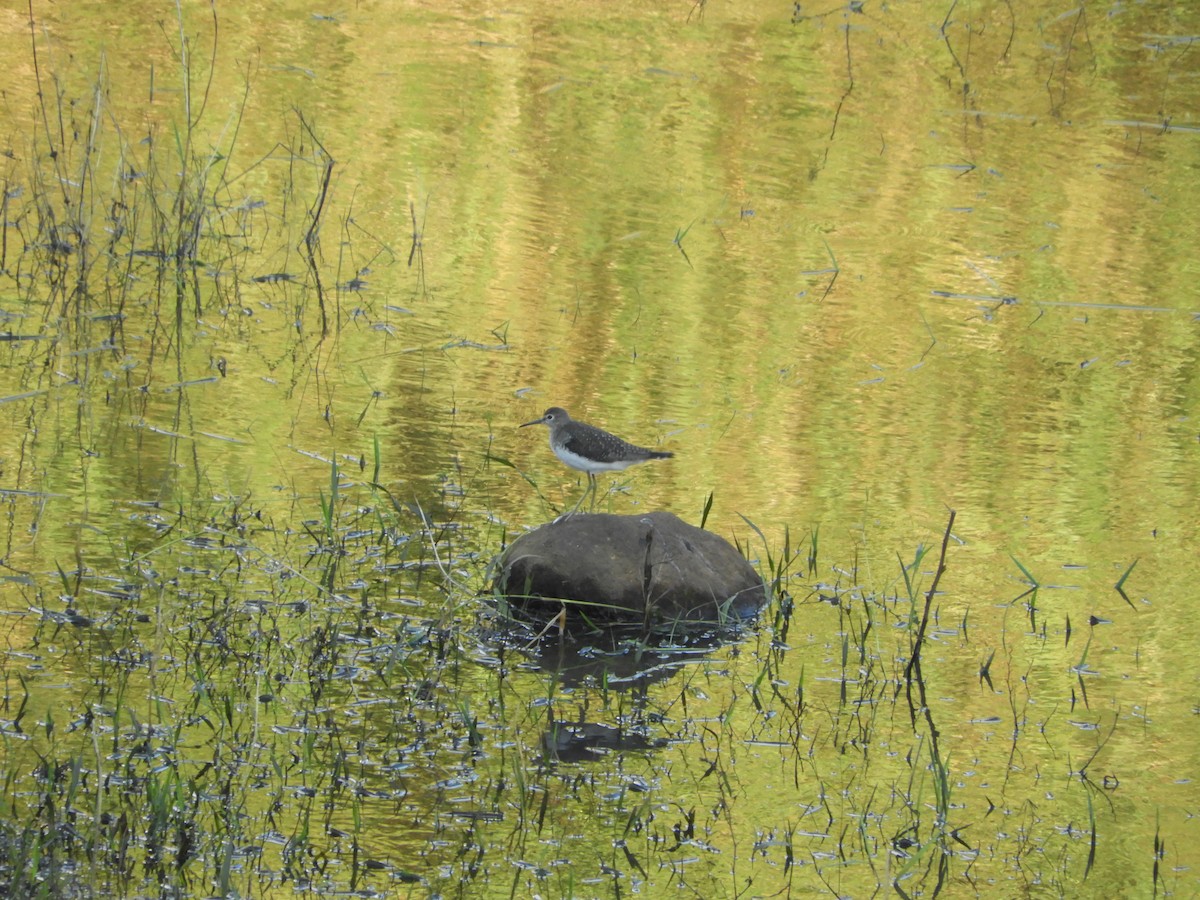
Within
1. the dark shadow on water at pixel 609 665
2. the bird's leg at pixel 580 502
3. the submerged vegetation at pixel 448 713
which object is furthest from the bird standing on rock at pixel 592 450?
the dark shadow on water at pixel 609 665

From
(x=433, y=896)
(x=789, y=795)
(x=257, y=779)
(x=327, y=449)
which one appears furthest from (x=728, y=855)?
(x=327, y=449)

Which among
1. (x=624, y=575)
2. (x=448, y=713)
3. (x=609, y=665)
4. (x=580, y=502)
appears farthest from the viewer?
(x=580, y=502)

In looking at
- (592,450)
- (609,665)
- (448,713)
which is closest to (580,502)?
(592,450)

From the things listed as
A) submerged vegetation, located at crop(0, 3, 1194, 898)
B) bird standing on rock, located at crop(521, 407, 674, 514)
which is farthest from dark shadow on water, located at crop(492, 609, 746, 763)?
bird standing on rock, located at crop(521, 407, 674, 514)

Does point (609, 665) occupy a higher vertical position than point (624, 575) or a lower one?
lower

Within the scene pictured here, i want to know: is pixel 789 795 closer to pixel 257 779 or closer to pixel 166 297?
pixel 257 779

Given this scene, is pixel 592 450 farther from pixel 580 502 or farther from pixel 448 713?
pixel 448 713

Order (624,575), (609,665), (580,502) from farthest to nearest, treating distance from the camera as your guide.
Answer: (580,502) < (624,575) < (609,665)

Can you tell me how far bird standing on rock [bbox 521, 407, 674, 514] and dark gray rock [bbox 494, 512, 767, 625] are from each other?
1.20ft

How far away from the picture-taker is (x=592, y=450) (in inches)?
325

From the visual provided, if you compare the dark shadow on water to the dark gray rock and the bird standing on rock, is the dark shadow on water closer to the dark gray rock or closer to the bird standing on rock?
the dark gray rock

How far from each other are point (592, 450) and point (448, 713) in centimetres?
198

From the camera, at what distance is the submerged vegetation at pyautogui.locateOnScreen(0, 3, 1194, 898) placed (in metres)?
5.67

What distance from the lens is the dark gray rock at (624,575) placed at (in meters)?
7.69
